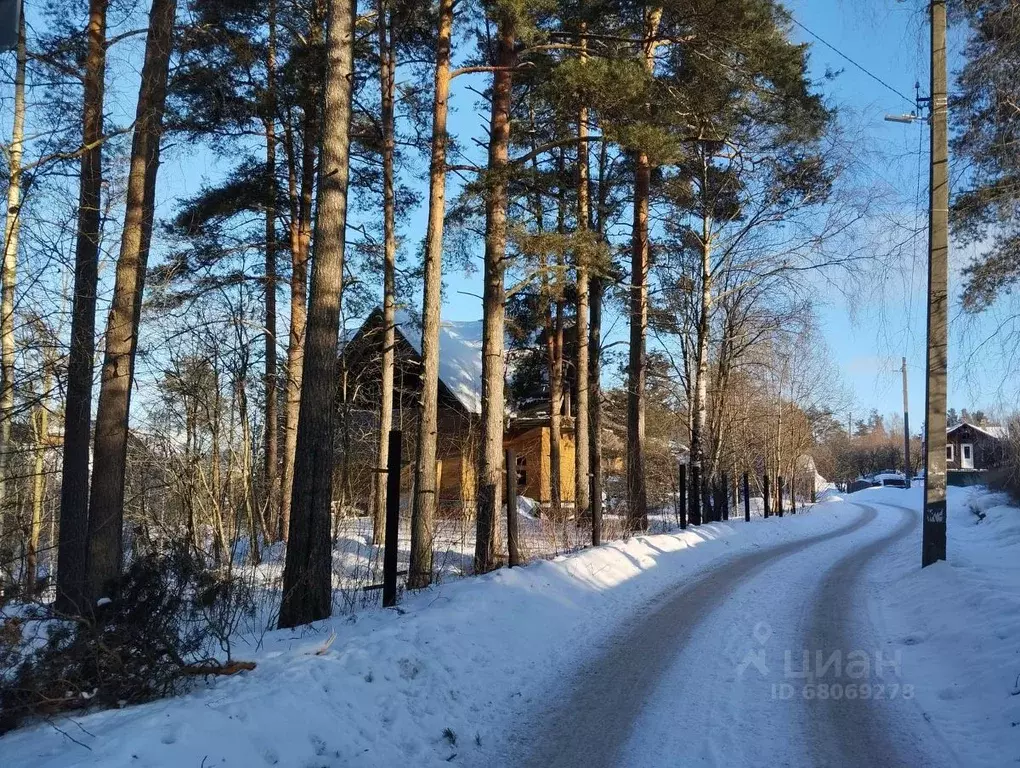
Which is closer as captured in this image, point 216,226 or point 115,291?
point 115,291

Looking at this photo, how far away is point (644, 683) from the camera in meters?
6.28

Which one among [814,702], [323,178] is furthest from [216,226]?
[814,702]

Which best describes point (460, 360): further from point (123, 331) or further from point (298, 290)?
point (123, 331)

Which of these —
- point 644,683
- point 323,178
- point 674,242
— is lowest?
point 644,683

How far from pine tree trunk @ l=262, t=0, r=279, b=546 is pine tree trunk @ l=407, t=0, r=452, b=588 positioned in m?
4.38

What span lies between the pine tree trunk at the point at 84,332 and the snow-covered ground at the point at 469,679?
465cm

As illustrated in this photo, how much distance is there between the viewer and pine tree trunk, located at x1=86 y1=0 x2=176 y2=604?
9.95 meters

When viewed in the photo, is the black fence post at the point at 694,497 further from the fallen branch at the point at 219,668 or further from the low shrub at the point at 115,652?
the fallen branch at the point at 219,668

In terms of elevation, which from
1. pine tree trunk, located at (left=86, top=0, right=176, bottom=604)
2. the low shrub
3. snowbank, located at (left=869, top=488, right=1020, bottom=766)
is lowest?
snowbank, located at (left=869, top=488, right=1020, bottom=766)

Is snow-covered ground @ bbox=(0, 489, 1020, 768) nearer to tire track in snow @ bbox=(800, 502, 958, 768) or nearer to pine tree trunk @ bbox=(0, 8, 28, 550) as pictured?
tire track in snow @ bbox=(800, 502, 958, 768)

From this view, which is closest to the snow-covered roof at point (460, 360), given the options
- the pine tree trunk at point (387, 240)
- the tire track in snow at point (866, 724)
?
the pine tree trunk at point (387, 240)

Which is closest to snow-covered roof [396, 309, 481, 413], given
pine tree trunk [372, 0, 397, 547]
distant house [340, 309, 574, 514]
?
distant house [340, 309, 574, 514]

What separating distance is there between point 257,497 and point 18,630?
954cm

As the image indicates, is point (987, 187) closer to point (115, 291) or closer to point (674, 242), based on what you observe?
point (115, 291)
